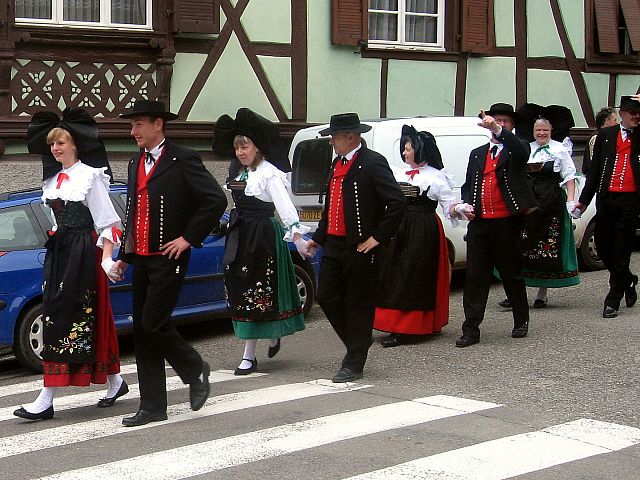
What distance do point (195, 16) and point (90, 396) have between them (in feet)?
25.8

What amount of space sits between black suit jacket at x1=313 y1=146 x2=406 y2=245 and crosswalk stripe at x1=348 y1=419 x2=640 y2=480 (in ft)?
6.59

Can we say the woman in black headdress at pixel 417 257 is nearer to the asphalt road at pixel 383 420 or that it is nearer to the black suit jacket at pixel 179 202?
the asphalt road at pixel 383 420

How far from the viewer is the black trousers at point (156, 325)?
270 inches

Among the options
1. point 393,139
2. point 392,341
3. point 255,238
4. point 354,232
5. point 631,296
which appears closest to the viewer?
point 354,232

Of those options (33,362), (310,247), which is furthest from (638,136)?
(33,362)

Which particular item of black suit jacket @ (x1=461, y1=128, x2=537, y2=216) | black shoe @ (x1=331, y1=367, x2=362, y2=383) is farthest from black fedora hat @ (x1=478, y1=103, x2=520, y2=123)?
black shoe @ (x1=331, y1=367, x2=362, y2=383)

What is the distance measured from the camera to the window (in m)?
14.2

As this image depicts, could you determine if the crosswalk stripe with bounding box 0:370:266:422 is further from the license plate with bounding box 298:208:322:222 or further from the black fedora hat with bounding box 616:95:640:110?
the black fedora hat with bounding box 616:95:640:110

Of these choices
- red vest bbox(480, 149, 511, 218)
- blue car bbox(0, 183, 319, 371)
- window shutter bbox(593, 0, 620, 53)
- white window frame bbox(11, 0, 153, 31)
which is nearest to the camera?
blue car bbox(0, 183, 319, 371)

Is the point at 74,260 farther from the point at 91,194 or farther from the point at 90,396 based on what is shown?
the point at 90,396

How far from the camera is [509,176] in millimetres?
9398

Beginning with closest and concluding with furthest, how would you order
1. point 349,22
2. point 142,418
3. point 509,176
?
point 142,418 → point 509,176 → point 349,22

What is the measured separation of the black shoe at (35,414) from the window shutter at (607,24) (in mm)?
13512

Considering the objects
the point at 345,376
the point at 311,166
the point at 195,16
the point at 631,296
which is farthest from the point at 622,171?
the point at 195,16
